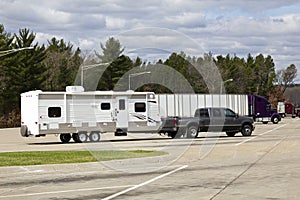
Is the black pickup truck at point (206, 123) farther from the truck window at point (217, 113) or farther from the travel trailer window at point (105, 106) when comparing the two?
A: the travel trailer window at point (105, 106)

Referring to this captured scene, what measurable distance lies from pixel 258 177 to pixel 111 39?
47.6ft

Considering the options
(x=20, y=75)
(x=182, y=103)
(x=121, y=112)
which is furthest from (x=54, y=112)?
(x=20, y=75)

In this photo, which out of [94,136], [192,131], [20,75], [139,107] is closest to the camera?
[94,136]

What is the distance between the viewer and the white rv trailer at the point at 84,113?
32.1 meters

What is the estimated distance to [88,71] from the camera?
55125 millimetres

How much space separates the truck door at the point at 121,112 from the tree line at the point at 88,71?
2038 millimetres

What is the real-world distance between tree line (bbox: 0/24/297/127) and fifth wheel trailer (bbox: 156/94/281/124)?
0.92m

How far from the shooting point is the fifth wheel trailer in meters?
49.3

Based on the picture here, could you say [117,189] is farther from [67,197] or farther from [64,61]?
[64,61]

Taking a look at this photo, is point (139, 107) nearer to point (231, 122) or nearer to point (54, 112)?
point (54, 112)

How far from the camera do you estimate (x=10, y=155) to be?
21.7 meters

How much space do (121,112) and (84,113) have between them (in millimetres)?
2426

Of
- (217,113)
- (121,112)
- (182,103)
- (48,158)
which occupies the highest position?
(182,103)

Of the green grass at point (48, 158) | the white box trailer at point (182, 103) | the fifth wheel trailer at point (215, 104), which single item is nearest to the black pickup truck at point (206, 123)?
the fifth wheel trailer at point (215, 104)
